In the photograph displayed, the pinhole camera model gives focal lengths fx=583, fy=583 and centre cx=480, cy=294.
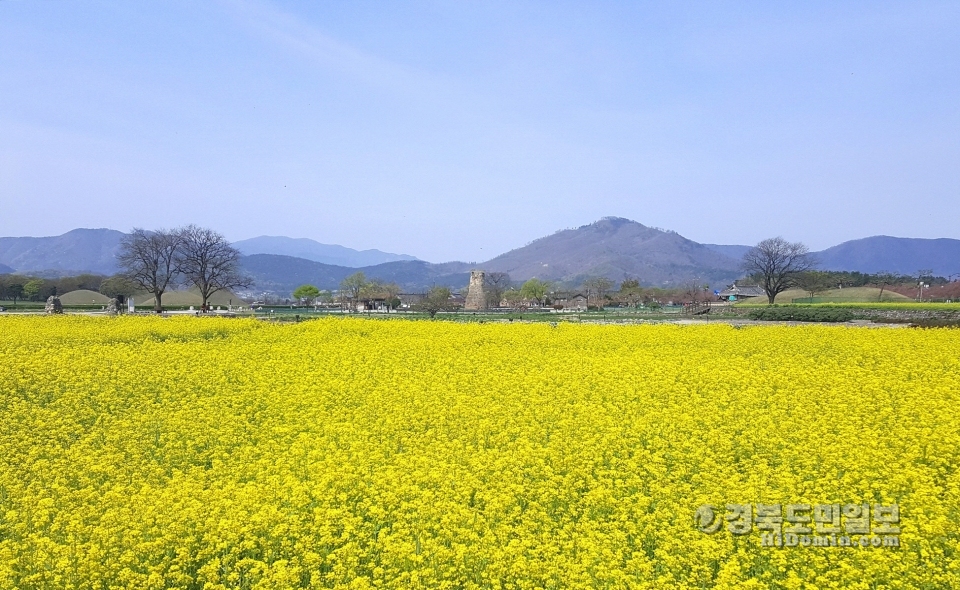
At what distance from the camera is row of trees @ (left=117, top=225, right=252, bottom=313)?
66.9m

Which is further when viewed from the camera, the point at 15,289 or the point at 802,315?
the point at 15,289

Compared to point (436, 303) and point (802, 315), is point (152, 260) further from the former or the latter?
point (802, 315)

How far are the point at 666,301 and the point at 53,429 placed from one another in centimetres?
10162

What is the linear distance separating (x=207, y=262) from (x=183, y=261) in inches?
101

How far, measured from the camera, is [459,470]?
750cm

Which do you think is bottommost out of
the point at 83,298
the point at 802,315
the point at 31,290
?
the point at 802,315

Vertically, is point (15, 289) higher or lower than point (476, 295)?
higher

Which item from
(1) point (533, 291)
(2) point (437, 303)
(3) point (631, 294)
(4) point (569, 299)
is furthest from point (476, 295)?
(1) point (533, 291)

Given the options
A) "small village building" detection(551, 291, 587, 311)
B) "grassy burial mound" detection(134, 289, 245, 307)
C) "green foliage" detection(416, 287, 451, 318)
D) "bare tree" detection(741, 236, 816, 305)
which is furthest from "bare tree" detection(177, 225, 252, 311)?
"bare tree" detection(741, 236, 816, 305)

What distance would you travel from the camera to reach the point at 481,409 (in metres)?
10.5

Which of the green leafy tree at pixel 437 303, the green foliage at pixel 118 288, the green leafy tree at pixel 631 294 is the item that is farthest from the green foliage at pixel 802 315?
the green foliage at pixel 118 288

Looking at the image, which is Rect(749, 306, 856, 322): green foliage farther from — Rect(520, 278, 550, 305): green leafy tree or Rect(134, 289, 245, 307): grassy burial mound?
Rect(134, 289, 245, 307): grassy burial mound

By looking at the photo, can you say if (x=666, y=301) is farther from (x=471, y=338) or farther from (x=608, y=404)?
(x=608, y=404)

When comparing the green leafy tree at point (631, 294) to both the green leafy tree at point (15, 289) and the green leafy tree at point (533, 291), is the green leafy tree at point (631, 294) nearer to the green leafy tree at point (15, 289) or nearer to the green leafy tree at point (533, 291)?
the green leafy tree at point (533, 291)
